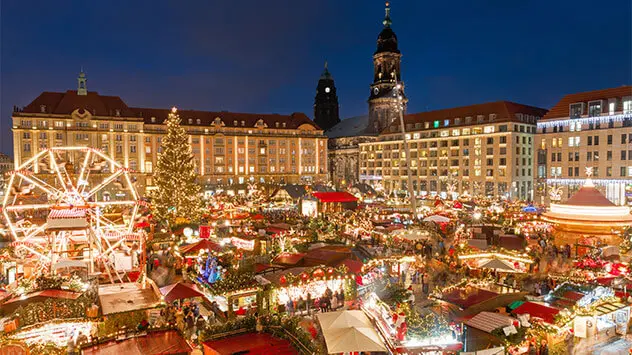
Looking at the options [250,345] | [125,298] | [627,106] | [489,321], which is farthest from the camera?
[627,106]

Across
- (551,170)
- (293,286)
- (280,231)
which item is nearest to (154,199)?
(280,231)

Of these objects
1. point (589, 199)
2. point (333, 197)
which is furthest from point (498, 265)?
point (333, 197)

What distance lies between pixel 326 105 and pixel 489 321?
377 feet

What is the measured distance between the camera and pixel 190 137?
78500 millimetres

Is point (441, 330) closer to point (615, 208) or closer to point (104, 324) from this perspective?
point (104, 324)

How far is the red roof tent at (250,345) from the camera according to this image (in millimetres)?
11117

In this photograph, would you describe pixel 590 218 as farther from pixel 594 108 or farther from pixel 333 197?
pixel 594 108

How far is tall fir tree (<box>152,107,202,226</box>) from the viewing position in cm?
3684

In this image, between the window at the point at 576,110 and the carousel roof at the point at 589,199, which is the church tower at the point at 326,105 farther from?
the carousel roof at the point at 589,199

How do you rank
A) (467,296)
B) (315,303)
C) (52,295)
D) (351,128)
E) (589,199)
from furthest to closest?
1. (351,128)
2. (589,199)
3. (315,303)
4. (467,296)
5. (52,295)

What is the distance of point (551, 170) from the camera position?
63.5 m

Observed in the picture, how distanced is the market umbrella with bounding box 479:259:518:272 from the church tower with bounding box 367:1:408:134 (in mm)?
72426

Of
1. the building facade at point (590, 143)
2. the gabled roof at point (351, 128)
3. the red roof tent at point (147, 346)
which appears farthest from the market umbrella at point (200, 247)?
the gabled roof at point (351, 128)

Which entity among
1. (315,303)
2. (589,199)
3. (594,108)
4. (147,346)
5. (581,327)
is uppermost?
(594,108)
